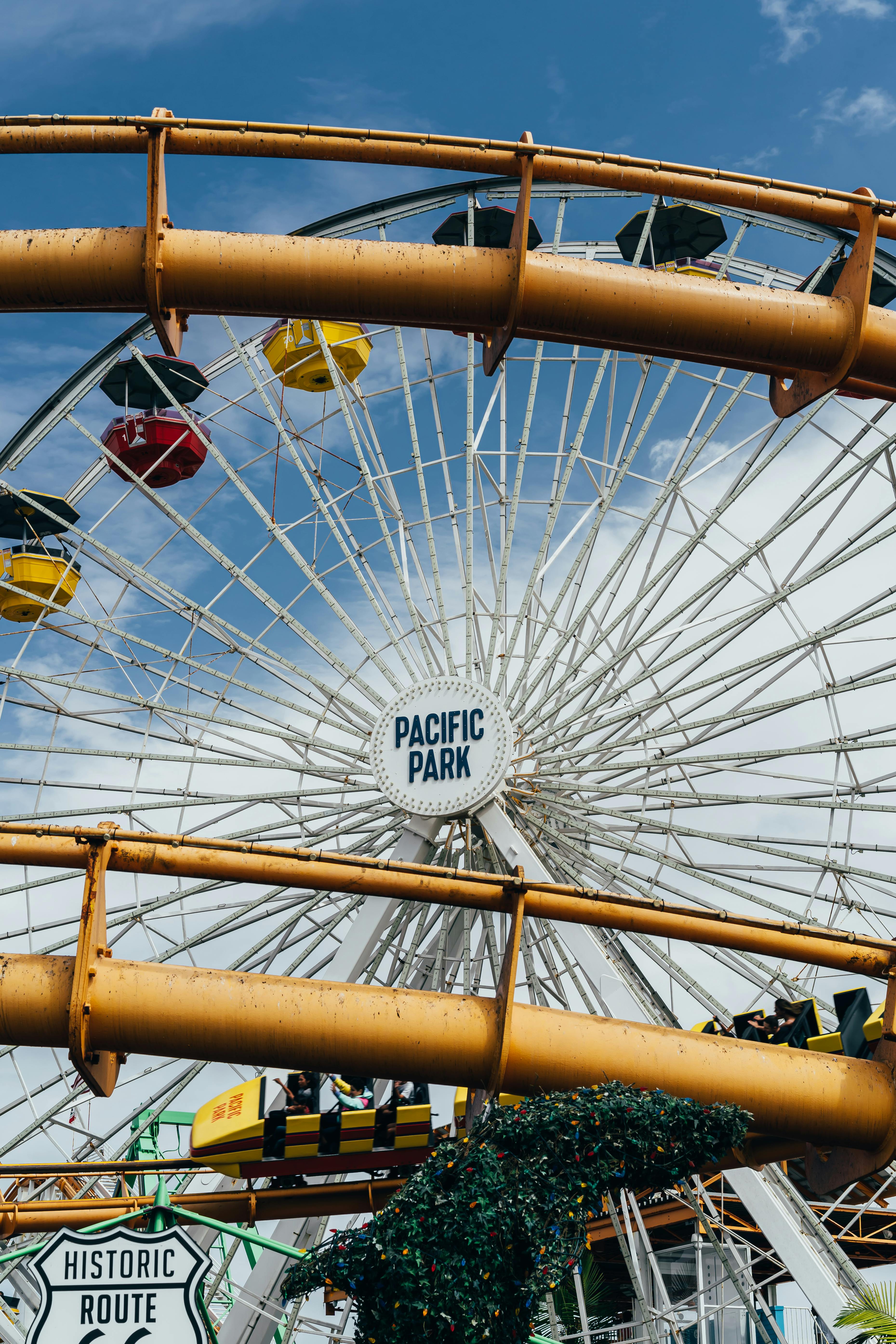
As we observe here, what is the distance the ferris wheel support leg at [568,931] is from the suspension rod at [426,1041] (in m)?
4.35

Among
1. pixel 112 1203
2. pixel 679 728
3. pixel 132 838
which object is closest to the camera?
pixel 132 838

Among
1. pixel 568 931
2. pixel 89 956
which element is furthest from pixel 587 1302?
pixel 89 956

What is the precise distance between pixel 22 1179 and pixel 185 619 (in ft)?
22.4

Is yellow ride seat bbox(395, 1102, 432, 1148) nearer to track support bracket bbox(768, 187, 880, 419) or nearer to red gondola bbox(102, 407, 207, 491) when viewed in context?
track support bracket bbox(768, 187, 880, 419)

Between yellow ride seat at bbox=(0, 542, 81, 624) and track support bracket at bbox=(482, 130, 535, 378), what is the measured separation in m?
13.4

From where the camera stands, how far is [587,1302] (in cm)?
1966

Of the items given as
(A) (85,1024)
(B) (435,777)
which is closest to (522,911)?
(A) (85,1024)

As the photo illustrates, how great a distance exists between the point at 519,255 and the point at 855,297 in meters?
1.64

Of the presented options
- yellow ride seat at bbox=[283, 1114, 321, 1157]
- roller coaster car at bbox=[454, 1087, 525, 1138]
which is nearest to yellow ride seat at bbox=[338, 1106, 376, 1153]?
yellow ride seat at bbox=[283, 1114, 321, 1157]

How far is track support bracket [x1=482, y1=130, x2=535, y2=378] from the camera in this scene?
679cm

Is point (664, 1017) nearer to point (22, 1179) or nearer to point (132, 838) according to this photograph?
point (22, 1179)

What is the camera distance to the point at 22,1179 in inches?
612

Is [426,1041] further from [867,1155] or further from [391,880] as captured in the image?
[867,1155]

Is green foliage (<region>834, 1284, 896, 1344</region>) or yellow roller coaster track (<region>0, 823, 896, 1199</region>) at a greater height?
yellow roller coaster track (<region>0, 823, 896, 1199</region>)
